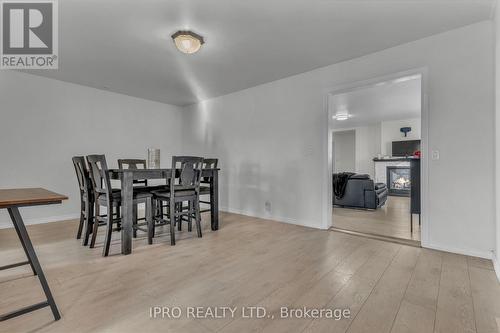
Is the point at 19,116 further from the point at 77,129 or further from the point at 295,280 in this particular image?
the point at 295,280

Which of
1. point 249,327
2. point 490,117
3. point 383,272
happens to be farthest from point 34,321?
point 490,117

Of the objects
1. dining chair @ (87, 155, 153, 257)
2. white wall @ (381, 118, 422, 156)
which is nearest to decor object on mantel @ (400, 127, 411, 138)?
white wall @ (381, 118, 422, 156)

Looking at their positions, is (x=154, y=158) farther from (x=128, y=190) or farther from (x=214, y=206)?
(x=214, y=206)

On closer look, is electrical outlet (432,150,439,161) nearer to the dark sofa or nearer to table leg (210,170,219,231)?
the dark sofa

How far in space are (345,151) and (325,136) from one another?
594cm

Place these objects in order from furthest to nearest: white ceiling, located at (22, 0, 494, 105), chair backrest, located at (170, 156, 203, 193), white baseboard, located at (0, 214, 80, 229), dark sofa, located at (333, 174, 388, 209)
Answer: dark sofa, located at (333, 174, 388, 209), white baseboard, located at (0, 214, 80, 229), chair backrest, located at (170, 156, 203, 193), white ceiling, located at (22, 0, 494, 105)

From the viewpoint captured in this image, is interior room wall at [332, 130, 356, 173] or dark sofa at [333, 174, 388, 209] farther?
interior room wall at [332, 130, 356, 173]

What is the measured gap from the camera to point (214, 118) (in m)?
5.05

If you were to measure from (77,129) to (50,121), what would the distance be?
38 cm

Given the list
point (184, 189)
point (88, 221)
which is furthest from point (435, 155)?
point (88, 221)

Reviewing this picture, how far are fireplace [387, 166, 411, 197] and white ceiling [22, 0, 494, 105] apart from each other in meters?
5.19

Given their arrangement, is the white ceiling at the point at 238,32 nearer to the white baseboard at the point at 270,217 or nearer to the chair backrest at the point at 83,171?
the chair backrest at the point at 83,171

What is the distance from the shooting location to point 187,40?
2.52 metres

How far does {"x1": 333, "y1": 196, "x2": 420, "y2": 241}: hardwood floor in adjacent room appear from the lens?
10.6 ft
